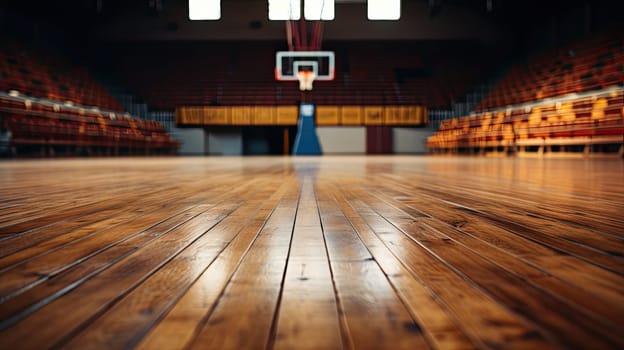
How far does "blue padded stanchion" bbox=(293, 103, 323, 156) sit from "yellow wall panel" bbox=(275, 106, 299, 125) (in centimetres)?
18

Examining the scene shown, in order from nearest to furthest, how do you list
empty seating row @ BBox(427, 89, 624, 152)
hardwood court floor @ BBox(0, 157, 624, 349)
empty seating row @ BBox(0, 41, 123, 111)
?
hardwood court floor @ BBox(0, 157, 624, 349) < empty seating row @ BBox(427, 89, 624, 152) < empty seating row @ BBox(0, 41, 123, 111)

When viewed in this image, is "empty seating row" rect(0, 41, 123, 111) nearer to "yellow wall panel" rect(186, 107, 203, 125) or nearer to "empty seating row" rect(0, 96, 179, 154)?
"empty seating row" rect(0, 96, 179, 154)

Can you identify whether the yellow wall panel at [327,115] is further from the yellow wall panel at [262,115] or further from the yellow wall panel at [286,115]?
the yellow wall panel at [262,115]

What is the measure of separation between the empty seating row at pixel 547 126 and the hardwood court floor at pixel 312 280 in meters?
4.77

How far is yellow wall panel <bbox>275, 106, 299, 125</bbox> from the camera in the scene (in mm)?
9148

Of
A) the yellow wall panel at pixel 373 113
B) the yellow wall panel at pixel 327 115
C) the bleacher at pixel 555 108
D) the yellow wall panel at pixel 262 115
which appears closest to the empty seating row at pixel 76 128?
the yellow wall panel at pixel 262 115

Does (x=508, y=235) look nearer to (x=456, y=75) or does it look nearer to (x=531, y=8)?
(x=531, y=8)

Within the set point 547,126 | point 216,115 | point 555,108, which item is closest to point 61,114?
point 216,115

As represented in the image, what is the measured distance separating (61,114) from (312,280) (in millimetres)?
6953

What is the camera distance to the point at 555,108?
19.4 ft

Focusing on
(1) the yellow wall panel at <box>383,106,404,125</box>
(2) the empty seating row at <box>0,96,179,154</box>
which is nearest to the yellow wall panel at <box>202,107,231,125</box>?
(2) the empty seating row at <box>0,96,179,154</box>

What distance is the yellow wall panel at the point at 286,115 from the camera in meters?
9.15

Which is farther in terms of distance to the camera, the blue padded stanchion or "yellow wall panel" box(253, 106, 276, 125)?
"yellow wall panel" box(253, 106, 276, 125)

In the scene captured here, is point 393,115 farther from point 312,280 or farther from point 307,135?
point 312,280
